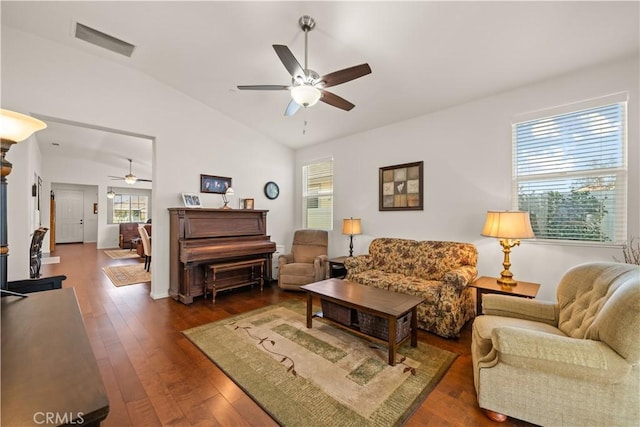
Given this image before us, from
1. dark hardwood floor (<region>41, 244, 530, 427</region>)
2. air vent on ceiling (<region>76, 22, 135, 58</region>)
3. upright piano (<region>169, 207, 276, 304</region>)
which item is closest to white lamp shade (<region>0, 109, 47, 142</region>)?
dark hardwood floor (<region>41, 244, 530, 427</region>)

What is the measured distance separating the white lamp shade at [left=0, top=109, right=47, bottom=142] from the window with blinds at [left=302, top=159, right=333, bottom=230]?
398 cm

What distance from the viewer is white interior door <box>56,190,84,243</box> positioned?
9.38m

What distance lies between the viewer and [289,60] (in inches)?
83.4

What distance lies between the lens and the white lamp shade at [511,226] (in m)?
2.57

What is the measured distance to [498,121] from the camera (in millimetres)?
3164

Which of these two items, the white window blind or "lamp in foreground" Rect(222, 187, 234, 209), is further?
the white window blind

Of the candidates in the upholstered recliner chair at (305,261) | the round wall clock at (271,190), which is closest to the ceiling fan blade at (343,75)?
the upholstered recliner chair at (305,261)

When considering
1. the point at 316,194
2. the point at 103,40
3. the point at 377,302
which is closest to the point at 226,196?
the point at 316,194

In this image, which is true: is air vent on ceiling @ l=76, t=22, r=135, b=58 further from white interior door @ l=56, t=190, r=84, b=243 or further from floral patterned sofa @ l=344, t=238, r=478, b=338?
white interior door @ l=56, t=190, r=84, b=243

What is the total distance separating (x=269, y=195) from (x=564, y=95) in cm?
438

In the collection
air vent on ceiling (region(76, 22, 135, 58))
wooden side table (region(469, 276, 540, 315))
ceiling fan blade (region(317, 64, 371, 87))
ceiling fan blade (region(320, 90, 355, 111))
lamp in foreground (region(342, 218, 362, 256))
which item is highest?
air vent on ceiling (region(76, 22, 135, 58))

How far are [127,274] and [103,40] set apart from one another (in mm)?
4187

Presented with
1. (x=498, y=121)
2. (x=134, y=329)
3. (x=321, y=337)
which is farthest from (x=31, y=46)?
(x=498, y=121)

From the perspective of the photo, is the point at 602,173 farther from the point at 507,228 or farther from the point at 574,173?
the point at 507,228
